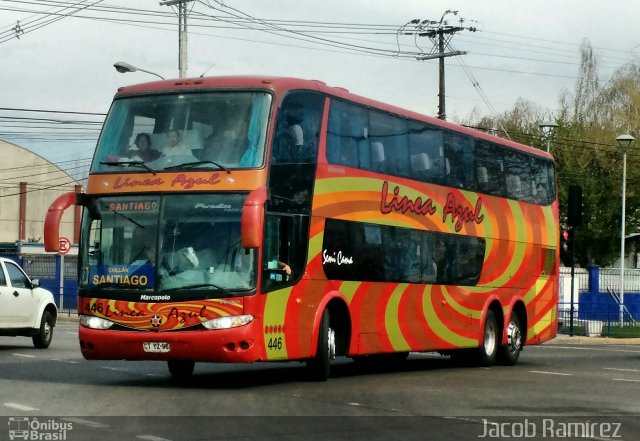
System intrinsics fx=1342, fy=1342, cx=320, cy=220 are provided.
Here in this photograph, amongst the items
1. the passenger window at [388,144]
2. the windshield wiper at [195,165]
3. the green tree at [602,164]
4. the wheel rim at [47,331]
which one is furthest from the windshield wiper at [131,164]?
the green tree at [602,164]

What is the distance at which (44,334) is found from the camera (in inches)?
1057

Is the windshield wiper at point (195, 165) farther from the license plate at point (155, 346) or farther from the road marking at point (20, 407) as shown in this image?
the road marking at point (20, 407)

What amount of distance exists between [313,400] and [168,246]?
2885 mm

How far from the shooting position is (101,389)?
16422 millimetres

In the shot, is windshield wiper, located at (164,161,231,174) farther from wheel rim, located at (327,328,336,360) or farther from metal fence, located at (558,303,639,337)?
metal fence, located at (558,303,639,337)

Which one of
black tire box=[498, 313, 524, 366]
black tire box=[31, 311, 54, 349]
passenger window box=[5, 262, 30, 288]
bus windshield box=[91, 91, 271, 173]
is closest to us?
bus windshield box=[91, 91, 271, 173]

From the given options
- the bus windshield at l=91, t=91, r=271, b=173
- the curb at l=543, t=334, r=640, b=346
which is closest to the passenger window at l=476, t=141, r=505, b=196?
the bus windshield at l=91, t=91, r=271, b=173

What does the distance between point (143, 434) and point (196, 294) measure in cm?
509

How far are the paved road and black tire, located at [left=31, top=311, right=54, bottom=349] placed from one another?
2639mm

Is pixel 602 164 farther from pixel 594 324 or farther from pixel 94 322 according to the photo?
pixel 94 322

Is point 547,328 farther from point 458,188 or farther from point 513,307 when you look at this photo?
point 458,188

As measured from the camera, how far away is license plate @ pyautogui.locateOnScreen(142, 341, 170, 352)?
16.5m

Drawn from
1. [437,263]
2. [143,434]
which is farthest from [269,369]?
[143,434]

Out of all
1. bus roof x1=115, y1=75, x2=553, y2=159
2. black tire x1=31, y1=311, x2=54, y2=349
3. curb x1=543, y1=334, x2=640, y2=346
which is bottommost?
curb x1=543, y1=334, x2=640, y2=346
